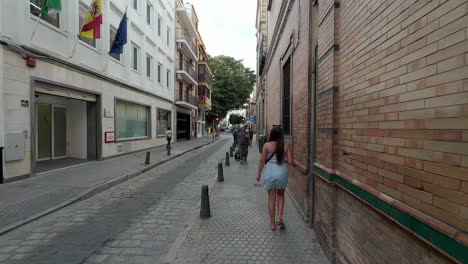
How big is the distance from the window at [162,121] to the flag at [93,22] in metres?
10.7

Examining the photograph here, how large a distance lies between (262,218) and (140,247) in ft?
7.28

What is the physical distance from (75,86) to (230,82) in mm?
37717

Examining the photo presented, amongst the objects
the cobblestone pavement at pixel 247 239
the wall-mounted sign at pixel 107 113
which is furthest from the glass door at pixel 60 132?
the cobblestone pavement at pixel 247 239

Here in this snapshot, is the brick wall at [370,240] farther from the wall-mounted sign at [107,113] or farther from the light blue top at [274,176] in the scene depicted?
the wall-mounted sign at [107,113]

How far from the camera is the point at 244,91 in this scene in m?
46.9

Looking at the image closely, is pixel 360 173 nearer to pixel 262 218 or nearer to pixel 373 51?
pixel 373 51

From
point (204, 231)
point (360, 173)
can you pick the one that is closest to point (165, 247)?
point (204, 231)

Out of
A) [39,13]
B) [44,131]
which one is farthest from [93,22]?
[44,131]

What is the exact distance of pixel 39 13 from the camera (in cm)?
822

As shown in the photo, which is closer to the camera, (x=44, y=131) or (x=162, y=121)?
(x=44, y=131)

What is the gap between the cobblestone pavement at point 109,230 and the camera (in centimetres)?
352

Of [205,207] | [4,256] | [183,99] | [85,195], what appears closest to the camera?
[4,256]

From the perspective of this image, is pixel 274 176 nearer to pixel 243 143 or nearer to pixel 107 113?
pixel 243 143

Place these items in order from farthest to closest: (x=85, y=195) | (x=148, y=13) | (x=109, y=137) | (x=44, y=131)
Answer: (x=148, y=13) → (x=109, y=137) → (x=44, y=131) → (x=85, y=195)
